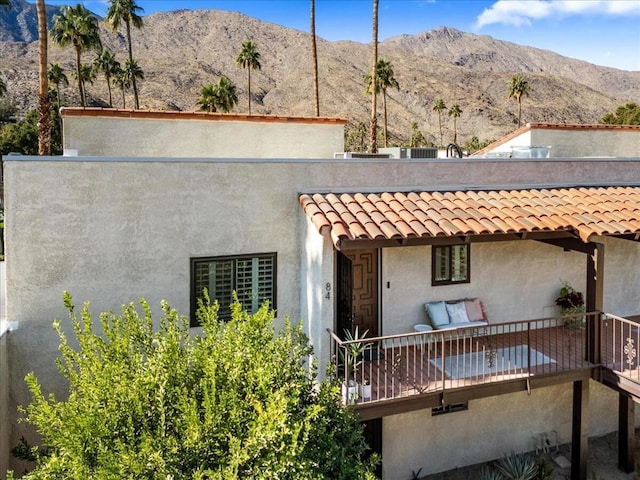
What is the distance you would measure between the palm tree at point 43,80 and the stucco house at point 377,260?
9273mm

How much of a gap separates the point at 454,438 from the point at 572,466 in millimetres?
2633

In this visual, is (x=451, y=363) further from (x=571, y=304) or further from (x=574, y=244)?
(x=571, y=304)

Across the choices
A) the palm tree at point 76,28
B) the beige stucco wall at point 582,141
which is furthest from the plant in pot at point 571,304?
the palm tree at point 76,28

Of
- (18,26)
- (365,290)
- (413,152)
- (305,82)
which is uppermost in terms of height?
(18,26)

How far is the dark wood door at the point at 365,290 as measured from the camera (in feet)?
34.6

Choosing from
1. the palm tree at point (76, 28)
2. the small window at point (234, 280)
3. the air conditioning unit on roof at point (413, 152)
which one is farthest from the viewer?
the palm tree at point (76, 28)

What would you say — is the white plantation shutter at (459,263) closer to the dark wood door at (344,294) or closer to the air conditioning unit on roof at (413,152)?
the dark wood door at (344,294)

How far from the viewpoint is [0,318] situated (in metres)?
9.30

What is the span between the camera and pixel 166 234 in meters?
9.19

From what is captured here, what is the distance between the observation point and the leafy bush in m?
5.14

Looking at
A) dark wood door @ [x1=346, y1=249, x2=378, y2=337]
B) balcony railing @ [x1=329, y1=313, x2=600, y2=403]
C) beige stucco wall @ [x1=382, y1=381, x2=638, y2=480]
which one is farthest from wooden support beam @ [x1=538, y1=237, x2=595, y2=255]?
beige stucco wall @ [x1=382, y1=381, x2=638, y2=480]

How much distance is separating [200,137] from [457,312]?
315 inches

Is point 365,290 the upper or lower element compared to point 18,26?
lower

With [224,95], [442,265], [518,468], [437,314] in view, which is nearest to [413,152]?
[442,265]
